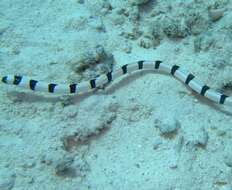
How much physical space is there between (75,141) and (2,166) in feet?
2.70

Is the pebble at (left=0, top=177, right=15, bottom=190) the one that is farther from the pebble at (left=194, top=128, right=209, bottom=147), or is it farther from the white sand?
the pebble at (left=194, top=128, right=209, bottom=147)

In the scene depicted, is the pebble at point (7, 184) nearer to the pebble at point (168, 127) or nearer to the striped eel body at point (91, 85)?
the striped eel body at point (91, 85)

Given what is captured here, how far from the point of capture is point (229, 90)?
4.14m

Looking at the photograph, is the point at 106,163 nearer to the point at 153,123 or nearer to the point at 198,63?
the point at 153,123

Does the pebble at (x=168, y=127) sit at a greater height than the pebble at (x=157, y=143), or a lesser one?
greater

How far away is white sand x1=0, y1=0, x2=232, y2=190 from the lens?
3400mm

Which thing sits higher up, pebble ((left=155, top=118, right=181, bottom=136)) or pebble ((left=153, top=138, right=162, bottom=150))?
pebble ((left=155, top=118, right=181, bottom=136))

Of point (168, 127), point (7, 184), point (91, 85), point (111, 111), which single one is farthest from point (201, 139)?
point (7, 184)

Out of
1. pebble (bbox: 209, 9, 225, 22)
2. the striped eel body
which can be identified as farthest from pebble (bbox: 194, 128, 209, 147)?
pebble (bbox: 209, 9, 225, 22)

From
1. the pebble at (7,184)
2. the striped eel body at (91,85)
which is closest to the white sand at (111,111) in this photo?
the pebble at (7,184)

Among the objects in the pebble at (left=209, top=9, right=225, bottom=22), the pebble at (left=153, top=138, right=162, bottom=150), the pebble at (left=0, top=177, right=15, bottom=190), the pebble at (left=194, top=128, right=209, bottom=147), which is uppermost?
the pebble at (left=209, top=9, right=225, bottom=22)

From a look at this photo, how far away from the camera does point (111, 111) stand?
154 inches

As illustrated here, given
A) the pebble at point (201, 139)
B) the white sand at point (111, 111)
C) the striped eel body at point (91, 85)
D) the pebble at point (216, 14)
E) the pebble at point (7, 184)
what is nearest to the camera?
the pebble at point (7, 184)

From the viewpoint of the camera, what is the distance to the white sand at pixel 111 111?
340cm
